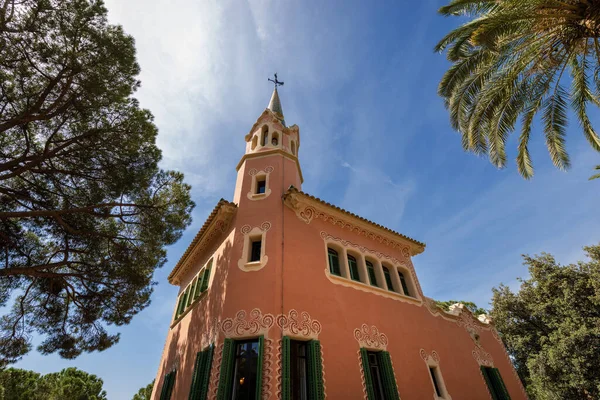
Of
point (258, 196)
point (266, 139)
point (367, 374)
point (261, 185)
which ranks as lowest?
point (367, 374)

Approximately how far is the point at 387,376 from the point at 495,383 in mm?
7154

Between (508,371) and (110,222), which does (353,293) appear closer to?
(508,371)

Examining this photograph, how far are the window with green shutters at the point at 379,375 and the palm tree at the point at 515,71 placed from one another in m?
7.44

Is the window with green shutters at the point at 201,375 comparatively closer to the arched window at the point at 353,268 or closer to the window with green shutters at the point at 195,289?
the window with green shutters at the point at 195,289

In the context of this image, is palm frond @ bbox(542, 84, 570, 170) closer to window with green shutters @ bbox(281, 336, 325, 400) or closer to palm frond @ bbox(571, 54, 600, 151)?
palm frond @ bbox(571, 54, 600, 151)

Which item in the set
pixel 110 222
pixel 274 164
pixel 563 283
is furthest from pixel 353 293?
pixel 563 283

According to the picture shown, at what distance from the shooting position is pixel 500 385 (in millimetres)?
12008

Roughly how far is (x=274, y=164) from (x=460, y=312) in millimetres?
11183

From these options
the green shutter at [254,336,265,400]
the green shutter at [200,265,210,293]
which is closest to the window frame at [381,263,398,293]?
the green shutter at [254,336,265,400]

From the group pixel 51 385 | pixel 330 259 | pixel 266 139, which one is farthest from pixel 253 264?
pixel 51 385

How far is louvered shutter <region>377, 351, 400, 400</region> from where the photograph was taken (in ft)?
27.2

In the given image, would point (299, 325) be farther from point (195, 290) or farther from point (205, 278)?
point (195, 290)

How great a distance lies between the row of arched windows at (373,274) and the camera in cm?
1070

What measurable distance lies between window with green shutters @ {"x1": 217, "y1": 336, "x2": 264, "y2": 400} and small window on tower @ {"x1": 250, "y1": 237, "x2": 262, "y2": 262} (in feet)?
8.35
